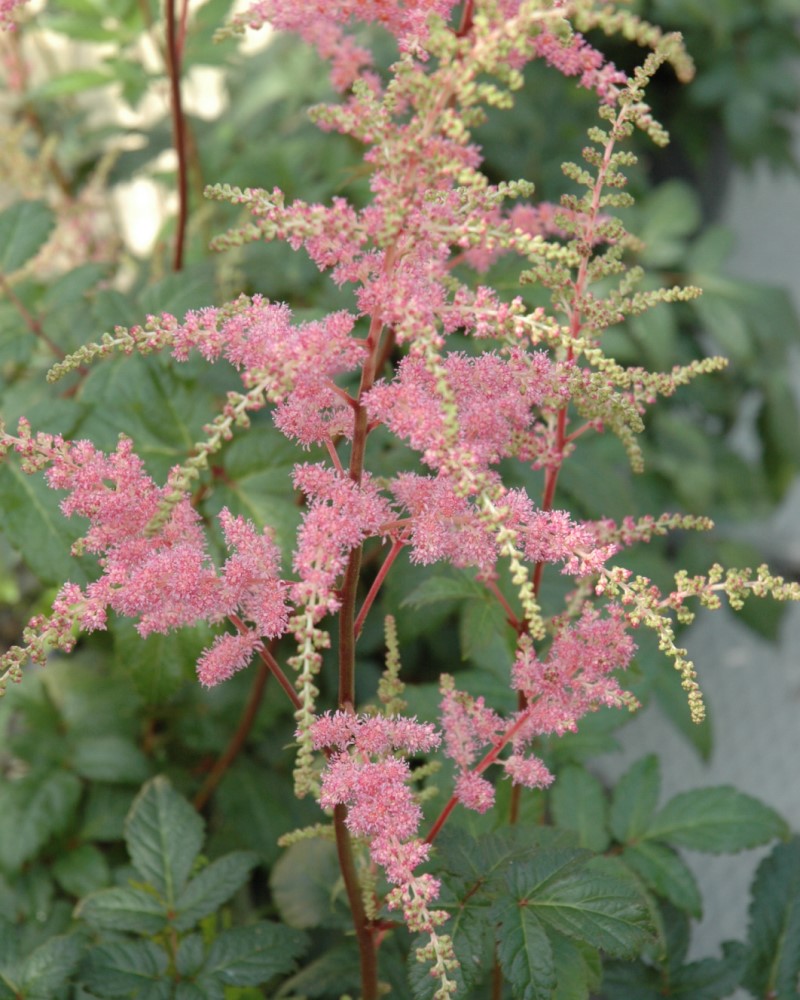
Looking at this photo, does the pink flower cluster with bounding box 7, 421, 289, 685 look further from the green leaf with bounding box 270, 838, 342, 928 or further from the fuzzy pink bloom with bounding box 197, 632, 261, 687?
the green leaf with bounding box 270, 838, 342, 928

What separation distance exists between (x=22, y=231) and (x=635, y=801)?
2.70 feet

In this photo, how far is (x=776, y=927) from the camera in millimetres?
908

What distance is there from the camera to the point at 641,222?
170cm

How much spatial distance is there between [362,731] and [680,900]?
0.42 metres

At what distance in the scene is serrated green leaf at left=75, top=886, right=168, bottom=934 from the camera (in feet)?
2.68

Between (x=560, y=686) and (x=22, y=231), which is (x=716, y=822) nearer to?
(x=560, y=686)

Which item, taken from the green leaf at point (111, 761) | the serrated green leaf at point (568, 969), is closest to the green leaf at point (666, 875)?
the serrated green leaf at point (568, 969)

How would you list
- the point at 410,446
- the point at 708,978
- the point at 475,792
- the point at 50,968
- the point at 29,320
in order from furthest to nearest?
the point at 29,320
the point at 708,978
the point at 50,968
the point at 475,792
the point at 410,446

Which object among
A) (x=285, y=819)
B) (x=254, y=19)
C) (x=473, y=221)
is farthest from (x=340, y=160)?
(x=473, y=221)

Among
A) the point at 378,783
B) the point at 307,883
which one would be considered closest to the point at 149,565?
the point at 378,783

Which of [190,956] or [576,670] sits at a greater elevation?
[576,670]

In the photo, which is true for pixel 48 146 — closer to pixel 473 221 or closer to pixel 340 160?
pixel 340 160

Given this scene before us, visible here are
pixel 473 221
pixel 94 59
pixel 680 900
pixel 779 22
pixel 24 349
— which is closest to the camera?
pixel 473 221

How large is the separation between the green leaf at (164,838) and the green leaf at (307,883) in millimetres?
127
